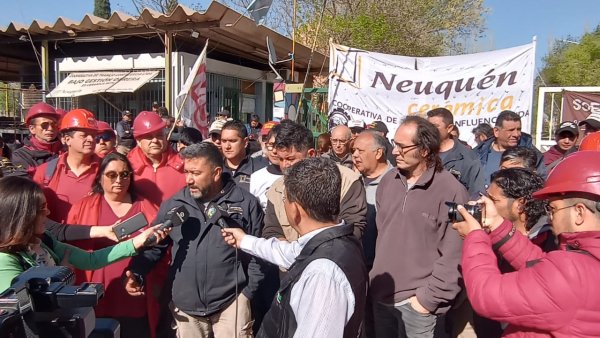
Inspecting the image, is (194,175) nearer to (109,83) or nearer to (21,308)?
(21,308)

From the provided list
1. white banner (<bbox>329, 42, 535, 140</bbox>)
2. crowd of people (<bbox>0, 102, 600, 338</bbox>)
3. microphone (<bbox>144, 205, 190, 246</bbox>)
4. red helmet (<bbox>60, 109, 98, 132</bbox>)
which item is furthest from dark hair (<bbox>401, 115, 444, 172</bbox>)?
white banner (<bbox>329, 42, 535, 140</bbox>)

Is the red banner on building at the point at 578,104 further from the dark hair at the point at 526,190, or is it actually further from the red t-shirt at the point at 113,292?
the red t-shirt at the point at 113,292

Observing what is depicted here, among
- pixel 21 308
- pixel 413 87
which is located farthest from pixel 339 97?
pixel 21 308

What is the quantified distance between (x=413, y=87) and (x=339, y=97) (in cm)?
121

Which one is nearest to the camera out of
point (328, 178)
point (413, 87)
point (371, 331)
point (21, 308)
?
point (21, 308)

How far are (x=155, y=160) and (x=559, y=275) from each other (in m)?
3.22

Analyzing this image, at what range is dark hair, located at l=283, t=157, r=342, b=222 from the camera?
176 cm

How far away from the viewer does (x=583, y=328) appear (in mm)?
1451

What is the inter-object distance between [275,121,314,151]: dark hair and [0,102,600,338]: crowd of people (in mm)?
12

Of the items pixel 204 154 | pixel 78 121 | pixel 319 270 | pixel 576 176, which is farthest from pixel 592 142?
pixel 78 121

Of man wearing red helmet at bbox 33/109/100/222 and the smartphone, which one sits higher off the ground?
man wearing red helmet at bbox 33/109/100/222

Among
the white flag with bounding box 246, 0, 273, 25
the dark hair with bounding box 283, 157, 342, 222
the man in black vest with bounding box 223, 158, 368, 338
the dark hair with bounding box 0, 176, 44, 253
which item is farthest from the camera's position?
the white flag with bounding box 246, 0, 273, 25

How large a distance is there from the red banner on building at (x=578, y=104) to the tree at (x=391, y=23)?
23.6ft

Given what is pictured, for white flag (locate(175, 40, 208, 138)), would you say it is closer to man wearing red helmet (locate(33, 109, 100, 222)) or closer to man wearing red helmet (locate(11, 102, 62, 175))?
man wearing red helmet (locate(11, 102, 62, 175))
